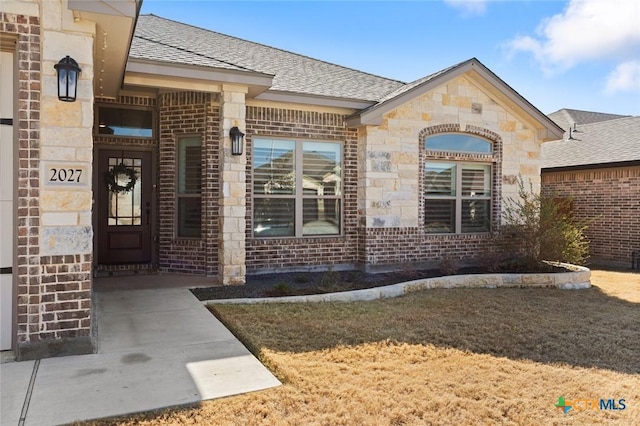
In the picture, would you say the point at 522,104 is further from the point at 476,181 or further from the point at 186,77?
the point at 186,77

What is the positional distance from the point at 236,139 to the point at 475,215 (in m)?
6.05

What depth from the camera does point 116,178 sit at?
8344 millimetres

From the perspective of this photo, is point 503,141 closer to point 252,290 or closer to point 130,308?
point 252,290

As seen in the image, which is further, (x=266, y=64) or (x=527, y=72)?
(x=527, y=72)

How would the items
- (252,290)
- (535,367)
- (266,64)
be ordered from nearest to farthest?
(535,367), (252,290), (266,64)

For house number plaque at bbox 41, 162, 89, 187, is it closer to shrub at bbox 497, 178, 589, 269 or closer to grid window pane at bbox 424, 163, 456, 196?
grid window pane at bbox 424, 163, 456, 196

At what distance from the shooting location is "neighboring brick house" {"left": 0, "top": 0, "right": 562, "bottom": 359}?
13.7ft

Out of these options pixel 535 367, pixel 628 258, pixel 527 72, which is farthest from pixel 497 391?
pixel 527 72

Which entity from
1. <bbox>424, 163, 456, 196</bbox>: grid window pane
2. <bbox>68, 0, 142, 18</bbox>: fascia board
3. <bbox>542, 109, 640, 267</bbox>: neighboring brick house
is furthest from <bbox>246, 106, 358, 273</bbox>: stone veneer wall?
<bbox>542, 109, 640, 267</bbox>: neighboring brick house

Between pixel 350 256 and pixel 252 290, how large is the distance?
2856 millimetres

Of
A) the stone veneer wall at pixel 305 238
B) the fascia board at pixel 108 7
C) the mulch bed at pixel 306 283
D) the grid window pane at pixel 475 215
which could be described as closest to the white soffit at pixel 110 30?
the fascia board at pixel 108 7

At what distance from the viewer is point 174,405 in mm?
3215

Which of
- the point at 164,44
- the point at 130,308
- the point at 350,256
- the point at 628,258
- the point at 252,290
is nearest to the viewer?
the point at 130,308

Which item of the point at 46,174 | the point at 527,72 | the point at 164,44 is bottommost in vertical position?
the point at 46,174
